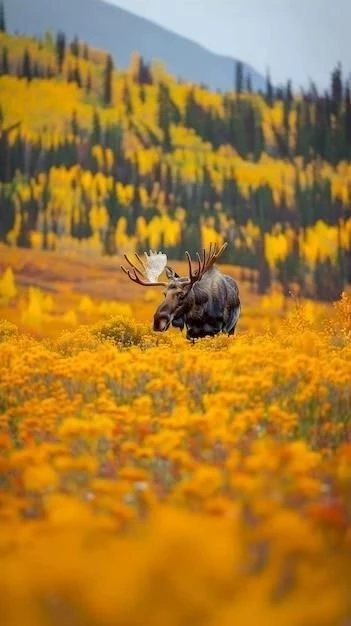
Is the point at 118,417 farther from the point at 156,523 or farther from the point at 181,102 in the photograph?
the point at 181,102

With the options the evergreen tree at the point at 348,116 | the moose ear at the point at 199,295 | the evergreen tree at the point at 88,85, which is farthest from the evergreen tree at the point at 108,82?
the moose ear at the point at 199,295

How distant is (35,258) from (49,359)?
2.15m

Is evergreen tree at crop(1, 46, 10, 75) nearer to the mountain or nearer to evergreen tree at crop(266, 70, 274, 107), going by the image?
the mountain

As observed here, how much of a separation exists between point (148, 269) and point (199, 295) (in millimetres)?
412

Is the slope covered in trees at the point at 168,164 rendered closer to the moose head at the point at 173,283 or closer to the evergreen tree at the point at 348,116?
the evergreen tree at the point at 348,116

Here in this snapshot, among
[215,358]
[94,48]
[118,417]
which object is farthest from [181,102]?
[118,417]

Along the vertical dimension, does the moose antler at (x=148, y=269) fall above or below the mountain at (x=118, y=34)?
below

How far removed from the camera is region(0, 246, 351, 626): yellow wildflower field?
1.86 meters

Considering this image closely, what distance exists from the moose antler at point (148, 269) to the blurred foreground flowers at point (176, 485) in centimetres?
98

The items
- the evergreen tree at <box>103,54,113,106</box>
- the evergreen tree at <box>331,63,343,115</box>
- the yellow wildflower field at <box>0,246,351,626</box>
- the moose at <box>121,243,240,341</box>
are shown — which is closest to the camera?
the yellow wildflower field at <box>0,246,351,626</box>

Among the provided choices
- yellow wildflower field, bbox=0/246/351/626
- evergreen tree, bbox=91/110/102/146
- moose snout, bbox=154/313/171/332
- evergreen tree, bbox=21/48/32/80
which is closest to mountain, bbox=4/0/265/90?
evergreen tree, bbox=21/48/32/80

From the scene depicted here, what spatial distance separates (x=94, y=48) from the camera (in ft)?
19.0

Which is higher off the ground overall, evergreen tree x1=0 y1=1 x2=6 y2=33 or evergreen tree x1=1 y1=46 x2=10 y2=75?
evergreen tree x1=0 y1=1 x2=6 y2=33

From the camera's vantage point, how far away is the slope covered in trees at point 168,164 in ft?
18.4
